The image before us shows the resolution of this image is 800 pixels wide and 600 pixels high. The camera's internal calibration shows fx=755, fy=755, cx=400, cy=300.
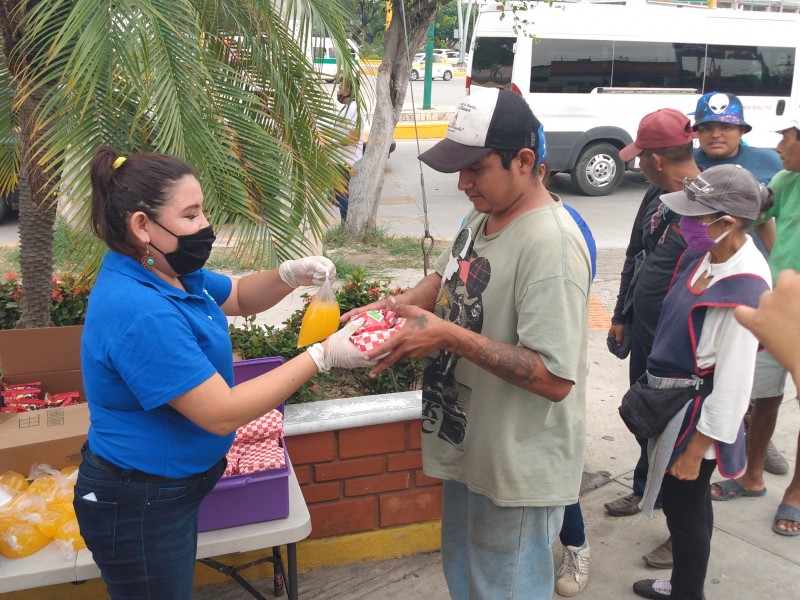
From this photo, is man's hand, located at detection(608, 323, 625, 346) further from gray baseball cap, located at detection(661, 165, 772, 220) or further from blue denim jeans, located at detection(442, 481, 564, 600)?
blue denim jeans, located at detection(442, 481, 564, 600)

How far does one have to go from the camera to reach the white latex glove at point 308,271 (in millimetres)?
2484

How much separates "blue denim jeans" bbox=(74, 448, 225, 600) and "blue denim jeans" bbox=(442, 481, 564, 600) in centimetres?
83

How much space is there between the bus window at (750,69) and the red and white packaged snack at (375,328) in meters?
11.6

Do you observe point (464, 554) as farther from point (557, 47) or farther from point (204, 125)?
point (557, 47)

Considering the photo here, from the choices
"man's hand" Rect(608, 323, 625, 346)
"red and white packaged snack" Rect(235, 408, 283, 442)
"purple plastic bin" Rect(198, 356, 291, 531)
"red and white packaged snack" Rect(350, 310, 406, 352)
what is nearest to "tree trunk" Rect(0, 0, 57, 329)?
"red and white packaged snack" Rect(235, 408, 283, 442)

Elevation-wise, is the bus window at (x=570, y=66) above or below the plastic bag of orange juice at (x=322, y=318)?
above

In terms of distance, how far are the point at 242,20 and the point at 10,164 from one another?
135cm

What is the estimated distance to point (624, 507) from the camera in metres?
3.75

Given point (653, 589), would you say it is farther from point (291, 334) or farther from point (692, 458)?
point (291, 334)

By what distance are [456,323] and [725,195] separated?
1.05 metres

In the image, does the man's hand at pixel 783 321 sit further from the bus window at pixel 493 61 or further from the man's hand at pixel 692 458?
the bus window at pixel 493 61

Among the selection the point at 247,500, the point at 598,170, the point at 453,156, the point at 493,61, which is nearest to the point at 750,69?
the point at 598,170

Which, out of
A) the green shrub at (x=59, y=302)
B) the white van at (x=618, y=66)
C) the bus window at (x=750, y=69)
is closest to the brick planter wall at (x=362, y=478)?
the green shrub at (x=59, y=302)

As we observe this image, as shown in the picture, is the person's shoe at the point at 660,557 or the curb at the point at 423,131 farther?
the curb at the point at 423,131
